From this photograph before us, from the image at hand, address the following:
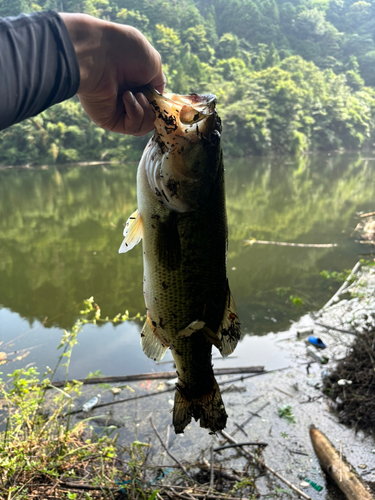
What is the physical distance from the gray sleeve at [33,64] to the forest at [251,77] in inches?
1575

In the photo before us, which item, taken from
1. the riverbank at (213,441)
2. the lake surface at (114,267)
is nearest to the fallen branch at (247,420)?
the riverbank at (213,441)

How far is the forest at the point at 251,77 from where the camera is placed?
135 feet

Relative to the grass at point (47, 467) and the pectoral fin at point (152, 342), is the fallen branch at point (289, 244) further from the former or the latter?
the pectoral fin at point (152, 342)

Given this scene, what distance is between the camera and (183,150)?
1406 millimetres

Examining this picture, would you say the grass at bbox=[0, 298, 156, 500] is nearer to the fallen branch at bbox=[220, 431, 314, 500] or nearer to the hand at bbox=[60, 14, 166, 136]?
the fallen branch at bbox=[220, 431, 314, 500]

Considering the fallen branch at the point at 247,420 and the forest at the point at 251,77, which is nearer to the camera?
the fallen branch at the point at 247,420

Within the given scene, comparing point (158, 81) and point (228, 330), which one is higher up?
point (158, 81)

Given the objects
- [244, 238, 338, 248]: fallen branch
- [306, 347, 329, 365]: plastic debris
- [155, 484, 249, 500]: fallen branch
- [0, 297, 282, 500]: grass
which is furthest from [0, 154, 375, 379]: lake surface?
[155, 484, 249, 500]: fallen branch

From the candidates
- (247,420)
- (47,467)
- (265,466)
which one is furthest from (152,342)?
(247,420)

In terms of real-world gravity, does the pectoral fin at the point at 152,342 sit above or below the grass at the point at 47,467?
above

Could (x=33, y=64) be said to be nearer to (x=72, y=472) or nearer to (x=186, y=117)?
(x=186, y=117)

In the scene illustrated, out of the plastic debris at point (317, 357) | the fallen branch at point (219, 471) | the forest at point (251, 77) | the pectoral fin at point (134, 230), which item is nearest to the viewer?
the pectoral fin at point (134, 230)

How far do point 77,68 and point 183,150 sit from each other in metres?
0.45

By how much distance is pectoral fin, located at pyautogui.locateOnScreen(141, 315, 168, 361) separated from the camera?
1.61m
